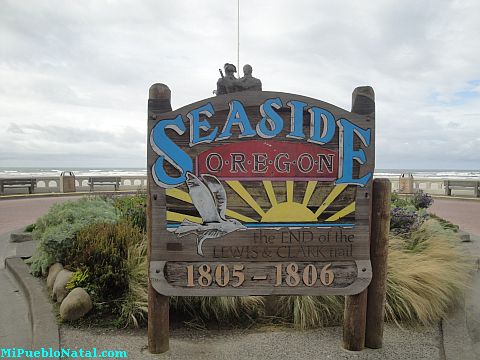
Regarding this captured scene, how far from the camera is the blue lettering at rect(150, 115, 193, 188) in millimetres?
3021

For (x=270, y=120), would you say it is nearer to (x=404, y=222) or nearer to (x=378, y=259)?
(x=378, y=259)

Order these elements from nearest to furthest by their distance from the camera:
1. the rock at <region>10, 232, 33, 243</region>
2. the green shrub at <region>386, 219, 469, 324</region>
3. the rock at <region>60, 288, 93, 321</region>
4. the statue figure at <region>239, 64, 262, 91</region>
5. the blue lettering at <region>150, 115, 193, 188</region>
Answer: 1. the blue lettering at <region>150, 115, 193, 188</region>
2. the rock at <region>60, 288, 93, 321</region>
3. the green shrub at <region>386, 219, 469, 324</region>
4. the statue figure at <region>239, 64, 262, 91</region>
5. the rock at <region>10, 232, 33, 243</region>

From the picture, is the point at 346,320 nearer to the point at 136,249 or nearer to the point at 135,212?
the point at 136,249

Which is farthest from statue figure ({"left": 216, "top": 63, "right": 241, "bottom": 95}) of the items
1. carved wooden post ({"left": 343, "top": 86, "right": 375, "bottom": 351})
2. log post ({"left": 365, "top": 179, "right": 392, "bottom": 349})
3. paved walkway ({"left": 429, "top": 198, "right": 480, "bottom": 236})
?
paved walkway ({"left": 429, "top": 198, "right": 480, "bottom": 236})

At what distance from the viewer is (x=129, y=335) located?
353 cm

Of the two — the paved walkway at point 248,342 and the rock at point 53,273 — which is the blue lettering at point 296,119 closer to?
the paved walkway at point 248,342

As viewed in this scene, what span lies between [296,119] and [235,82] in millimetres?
1604

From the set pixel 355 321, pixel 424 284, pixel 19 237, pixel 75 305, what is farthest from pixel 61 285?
pixel 19 237

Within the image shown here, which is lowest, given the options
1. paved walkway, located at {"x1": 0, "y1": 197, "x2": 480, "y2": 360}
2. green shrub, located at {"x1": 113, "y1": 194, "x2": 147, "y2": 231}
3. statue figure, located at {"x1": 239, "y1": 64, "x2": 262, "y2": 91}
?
paved walkway, located at {"x1": 0, "y1": 197, "x2": 480, "y2": 360}

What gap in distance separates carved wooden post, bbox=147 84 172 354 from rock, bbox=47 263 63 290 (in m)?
1.96

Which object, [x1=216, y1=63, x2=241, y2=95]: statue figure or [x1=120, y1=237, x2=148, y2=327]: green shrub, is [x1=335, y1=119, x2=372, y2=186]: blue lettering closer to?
[x1=216, y1=63, x2=241, y2=95]: statue figure

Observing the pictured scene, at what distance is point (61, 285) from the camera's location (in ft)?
13.3

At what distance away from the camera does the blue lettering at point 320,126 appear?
3.06 m

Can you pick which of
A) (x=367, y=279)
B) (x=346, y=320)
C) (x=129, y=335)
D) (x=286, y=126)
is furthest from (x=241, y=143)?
(x=129, y=335)
